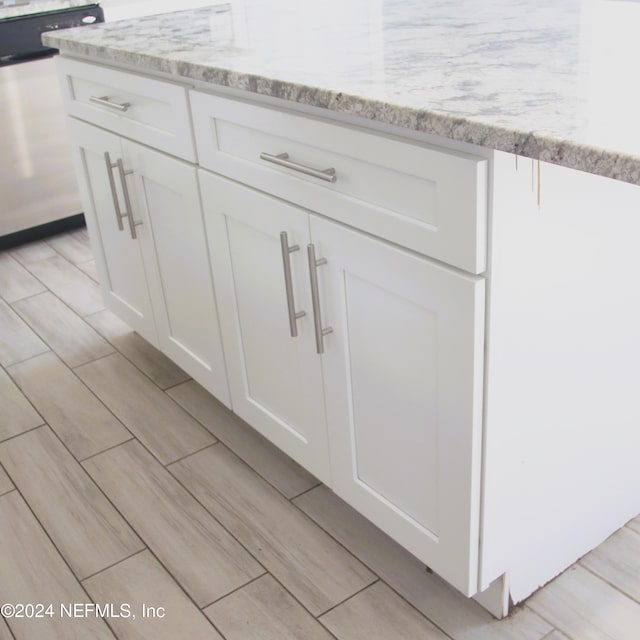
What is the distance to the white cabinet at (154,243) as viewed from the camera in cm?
178

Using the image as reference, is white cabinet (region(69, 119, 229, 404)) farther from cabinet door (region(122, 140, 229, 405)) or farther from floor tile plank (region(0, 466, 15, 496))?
floor tile plank (region(0, 466, 15, 496))

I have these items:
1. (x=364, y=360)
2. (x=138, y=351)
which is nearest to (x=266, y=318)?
(x=364, y=360)

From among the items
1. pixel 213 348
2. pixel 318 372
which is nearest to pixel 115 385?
pixel 213 348

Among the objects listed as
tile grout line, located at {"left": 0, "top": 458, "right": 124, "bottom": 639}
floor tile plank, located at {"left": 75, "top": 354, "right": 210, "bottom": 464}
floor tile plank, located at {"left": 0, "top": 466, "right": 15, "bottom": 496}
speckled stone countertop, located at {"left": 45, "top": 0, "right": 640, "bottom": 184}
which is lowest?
floor tile plank, located at {"left": 75, "top": 354, "right": 210, "bottom": 464}

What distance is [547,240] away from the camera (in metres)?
1.10

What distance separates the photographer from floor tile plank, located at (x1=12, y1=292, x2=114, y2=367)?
2.43 metres

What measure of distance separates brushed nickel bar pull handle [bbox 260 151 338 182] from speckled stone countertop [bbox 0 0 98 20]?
6.82 feet

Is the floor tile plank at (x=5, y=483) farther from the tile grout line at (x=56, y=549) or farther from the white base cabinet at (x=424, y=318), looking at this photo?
the white base cabinet at (x=424, y=318)

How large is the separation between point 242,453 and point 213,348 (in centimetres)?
26

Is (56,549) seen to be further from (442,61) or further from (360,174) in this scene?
(442,61)

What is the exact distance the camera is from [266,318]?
5.25ft

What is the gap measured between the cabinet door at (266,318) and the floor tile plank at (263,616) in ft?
0.82

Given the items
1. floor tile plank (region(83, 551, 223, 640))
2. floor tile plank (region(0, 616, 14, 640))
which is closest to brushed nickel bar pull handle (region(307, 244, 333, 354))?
floor tile plank (region(83, 551, 223, 640))

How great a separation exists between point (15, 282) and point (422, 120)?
230cm
